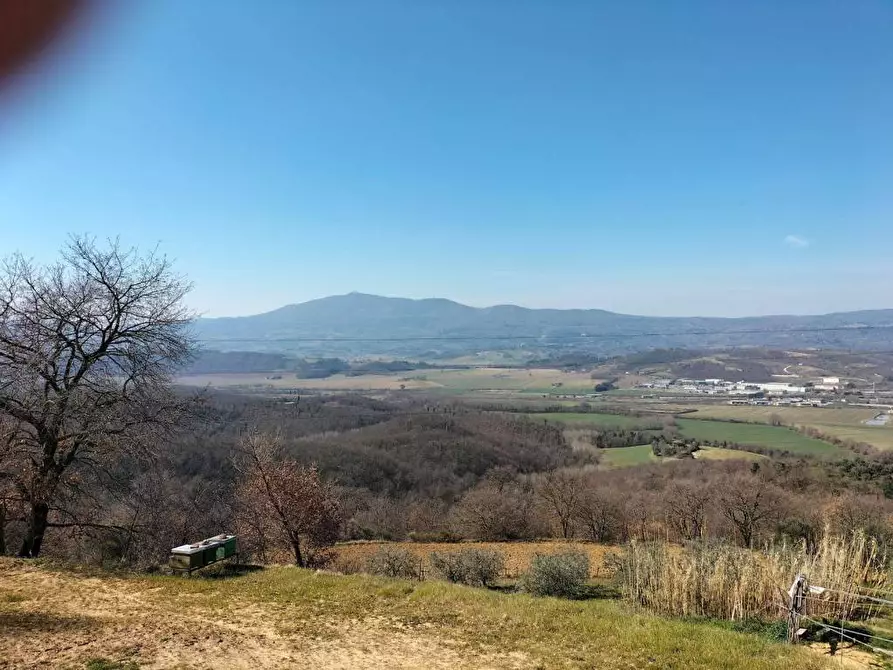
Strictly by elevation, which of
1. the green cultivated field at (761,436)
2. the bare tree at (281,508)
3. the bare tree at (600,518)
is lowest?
the green cultivated field at (761,436)

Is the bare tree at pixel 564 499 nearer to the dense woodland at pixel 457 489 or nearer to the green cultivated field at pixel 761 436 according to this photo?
the dense woodland at pixel 457 489

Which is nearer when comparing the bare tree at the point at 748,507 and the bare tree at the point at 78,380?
the bare tree at the point at 78,380

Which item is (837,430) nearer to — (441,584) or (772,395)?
(772,395)

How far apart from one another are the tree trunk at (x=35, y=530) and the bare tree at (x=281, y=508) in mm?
4799

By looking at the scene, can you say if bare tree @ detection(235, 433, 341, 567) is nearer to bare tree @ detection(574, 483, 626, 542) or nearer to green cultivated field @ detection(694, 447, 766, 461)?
bare tree @ detection(574, 483, 626, 542)

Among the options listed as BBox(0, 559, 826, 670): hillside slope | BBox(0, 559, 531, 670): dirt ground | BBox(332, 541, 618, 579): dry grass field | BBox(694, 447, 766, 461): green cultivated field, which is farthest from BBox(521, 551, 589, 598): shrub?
BBox(694, 447, 766, 461): green cultivated field

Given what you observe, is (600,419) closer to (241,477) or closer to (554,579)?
(241,477)

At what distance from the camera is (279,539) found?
652 inches

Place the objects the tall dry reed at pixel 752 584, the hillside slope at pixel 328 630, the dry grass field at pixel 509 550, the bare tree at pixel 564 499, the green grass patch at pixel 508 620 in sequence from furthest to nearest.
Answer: the bare tree at pixel 564 499 < the dry grass field at pixel 509 550 < the tall dry reed at pixel 752 584 < the green grass patch at pixel 508 620 < the hillside slope at pixel 328 630

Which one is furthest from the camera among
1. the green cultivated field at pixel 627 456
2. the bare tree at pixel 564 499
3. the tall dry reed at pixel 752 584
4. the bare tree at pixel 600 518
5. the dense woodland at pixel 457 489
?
the green cultivated field at pixel 627 456

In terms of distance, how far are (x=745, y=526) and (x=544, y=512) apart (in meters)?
11.8

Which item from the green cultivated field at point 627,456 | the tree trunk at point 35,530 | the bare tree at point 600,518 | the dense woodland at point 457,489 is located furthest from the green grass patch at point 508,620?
the green cultivated field at point 627,456

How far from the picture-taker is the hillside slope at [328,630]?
24.4 ft

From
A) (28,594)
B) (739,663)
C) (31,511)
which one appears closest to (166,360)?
(31,511)
